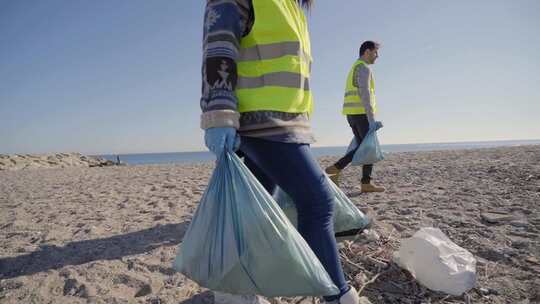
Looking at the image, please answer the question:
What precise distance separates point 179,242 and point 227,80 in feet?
5.34

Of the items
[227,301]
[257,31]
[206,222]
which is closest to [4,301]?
[227,301]

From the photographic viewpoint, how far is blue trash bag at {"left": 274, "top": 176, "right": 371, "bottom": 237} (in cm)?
150

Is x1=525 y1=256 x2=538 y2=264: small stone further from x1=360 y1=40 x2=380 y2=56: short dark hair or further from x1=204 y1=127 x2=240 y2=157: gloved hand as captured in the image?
x1=360 y1=40 x2=380 y2=56: short dark hair

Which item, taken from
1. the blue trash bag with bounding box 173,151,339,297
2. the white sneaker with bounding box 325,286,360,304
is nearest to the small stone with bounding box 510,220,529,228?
the white sneaker with bounding box 325,286,360,304

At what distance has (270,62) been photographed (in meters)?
1.07

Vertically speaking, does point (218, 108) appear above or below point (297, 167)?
above

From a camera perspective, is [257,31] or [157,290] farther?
[157,290]

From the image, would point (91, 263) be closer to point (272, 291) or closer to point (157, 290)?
point (157, 290)

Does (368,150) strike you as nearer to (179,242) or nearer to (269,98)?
(179,242)

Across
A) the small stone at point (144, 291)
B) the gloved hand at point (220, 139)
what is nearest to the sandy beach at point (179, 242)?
the small stone at point (144, 291)

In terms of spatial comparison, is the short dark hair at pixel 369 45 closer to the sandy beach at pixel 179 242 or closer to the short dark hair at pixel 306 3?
the sandy beach at pixel 179 242

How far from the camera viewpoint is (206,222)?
0.99 meters

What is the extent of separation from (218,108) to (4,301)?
5.14ft

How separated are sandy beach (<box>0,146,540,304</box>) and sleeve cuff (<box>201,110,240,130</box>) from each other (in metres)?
0.94
